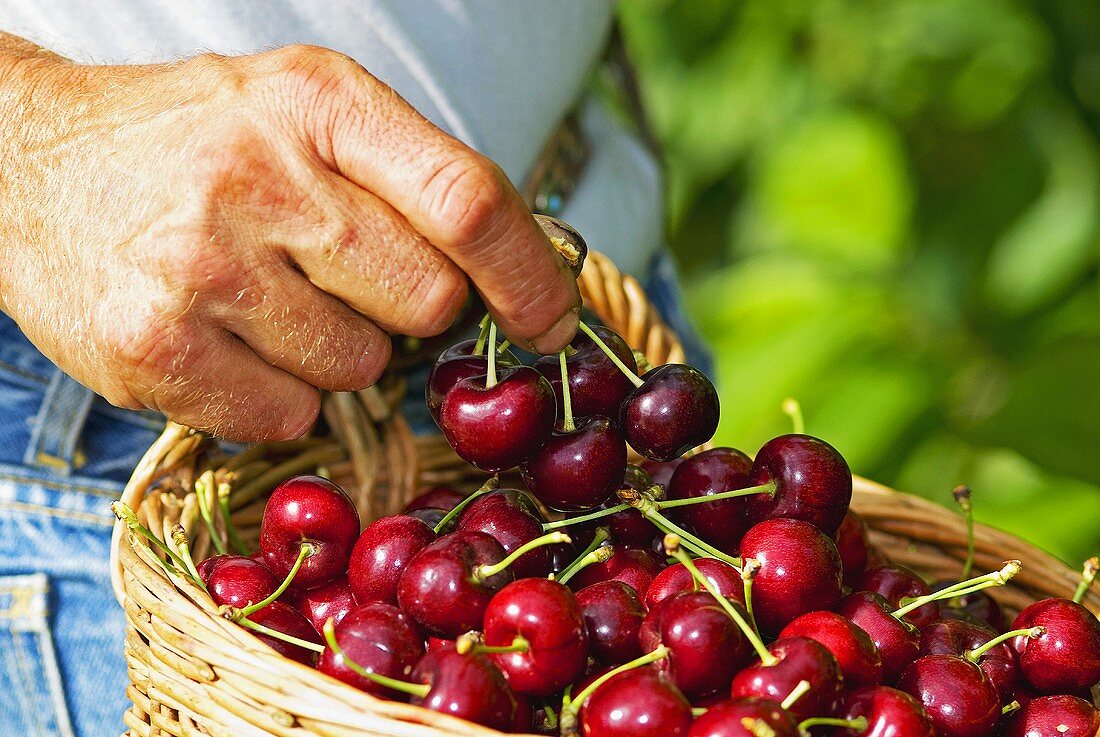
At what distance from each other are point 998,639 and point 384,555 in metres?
0.47

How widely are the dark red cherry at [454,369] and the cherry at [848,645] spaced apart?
0.33 meters

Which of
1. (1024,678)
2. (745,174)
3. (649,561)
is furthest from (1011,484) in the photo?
(649,561)

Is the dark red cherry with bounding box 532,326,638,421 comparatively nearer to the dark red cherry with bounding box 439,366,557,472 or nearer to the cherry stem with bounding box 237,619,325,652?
the dark red cherry with bounding box 439,366,557,472

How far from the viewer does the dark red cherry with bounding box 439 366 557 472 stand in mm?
831

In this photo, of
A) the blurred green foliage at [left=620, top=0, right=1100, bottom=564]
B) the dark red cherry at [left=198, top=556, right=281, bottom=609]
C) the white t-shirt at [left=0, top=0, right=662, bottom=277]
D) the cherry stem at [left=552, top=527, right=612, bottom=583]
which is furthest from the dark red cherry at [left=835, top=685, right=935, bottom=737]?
the blurred green foliage at [left=620, top=0, right=1100, bottom=564]

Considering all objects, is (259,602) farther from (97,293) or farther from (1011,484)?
(1011,484)

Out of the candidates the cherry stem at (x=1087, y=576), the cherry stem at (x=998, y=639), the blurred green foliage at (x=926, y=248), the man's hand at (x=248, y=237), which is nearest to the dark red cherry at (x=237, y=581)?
the man's hand at (x=248, y=237)

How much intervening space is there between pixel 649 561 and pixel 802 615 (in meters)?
0.13

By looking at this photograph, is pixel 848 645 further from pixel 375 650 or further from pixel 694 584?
pixel 375 650

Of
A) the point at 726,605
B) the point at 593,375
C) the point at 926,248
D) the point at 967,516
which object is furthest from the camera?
the point at 926,248

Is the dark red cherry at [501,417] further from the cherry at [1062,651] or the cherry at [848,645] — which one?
the cherry at [1062,651]

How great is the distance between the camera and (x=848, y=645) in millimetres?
739

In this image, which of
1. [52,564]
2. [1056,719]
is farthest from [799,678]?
[52,564]

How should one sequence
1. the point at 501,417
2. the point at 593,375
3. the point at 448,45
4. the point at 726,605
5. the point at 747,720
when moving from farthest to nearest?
the point at 448,45, the point at 593,375, the point at 501,417, the point at 726,605, the point at 747,720
